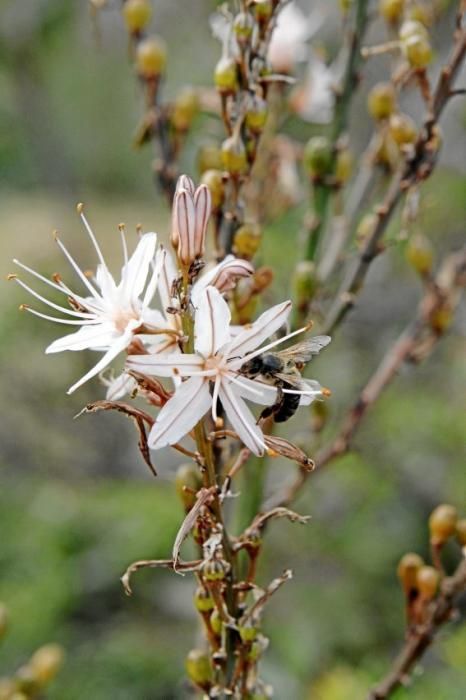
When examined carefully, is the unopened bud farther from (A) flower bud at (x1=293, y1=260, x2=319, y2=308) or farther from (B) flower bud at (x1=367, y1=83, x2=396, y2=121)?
(B) flower bud at (x1=367, y1=83, x2=396, y2=121)

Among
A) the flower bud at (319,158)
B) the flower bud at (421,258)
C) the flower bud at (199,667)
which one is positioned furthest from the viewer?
the flower bud at (421,258)

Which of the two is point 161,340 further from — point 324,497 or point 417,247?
point 324,497

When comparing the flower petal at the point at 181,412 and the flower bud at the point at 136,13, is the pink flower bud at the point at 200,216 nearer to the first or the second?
the flower petal at the point at 181,412

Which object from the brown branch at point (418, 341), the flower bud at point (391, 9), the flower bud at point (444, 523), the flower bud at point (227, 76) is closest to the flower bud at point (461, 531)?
the flower bud at point (444, 523)

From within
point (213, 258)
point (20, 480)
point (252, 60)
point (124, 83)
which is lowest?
point (213, 258)

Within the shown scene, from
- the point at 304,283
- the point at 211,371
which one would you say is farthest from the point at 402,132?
the point at 211,371

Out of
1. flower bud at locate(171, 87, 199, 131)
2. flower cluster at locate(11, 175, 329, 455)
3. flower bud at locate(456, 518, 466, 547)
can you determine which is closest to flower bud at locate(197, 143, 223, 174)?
flower bud at locate(171, 87, 199, 131)

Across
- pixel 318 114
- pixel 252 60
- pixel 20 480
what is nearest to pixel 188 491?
pixel 252 60
